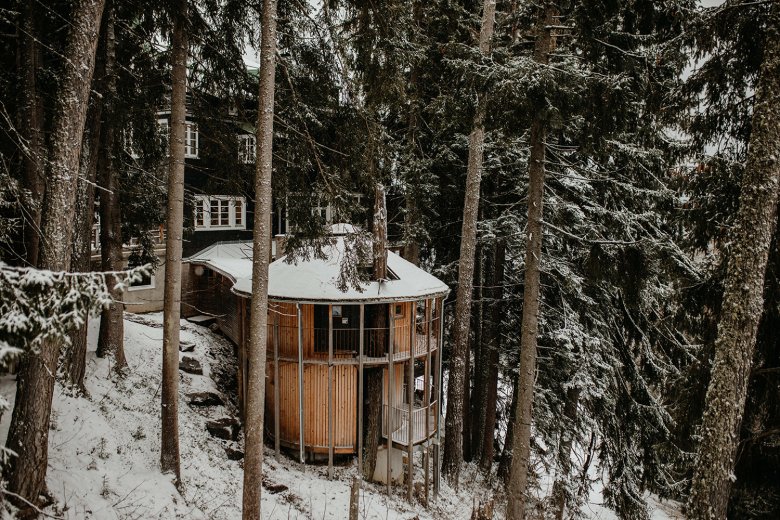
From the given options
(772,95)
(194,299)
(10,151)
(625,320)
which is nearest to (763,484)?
(772,95)

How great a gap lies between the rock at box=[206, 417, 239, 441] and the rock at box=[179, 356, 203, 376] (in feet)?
8.13

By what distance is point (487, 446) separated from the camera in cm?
1691

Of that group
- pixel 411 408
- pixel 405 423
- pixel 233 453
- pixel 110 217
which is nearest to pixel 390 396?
pixel 411 408

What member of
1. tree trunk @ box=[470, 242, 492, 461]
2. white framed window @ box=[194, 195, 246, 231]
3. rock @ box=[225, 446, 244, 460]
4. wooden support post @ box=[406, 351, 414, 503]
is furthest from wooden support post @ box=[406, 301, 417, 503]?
white framed window @ box=[194, 195, 246, 231]

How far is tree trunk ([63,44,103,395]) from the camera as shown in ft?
31.9

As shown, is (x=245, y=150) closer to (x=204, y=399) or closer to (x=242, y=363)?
(x=242, y=363)

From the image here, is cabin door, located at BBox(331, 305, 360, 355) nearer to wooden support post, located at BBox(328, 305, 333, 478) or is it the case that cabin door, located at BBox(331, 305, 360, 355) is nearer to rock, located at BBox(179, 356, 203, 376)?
wooden support post, located at BBox(328, 305, 333, 478)

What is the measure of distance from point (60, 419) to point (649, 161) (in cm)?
1462

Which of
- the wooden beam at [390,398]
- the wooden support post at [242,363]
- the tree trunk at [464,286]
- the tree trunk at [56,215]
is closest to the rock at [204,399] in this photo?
the wooden support post at [242,363]

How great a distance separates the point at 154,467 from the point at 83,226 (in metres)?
5.19

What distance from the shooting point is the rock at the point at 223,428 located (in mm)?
12781

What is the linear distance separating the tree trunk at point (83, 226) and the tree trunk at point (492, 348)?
11323 mm

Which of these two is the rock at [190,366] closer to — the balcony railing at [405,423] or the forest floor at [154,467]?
the forest floor at [154,467]

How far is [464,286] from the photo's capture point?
1325cm
